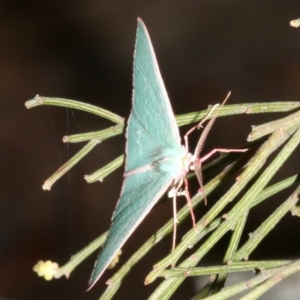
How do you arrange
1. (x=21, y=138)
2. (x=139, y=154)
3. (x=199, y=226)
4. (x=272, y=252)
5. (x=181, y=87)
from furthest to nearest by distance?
(x=21, y=138) → (x=181, y=87) → (x=272, y=252) → (x=139, y=154) → (x=199, y=226)

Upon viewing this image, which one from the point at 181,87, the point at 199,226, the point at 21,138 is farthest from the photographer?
the point at 21,138

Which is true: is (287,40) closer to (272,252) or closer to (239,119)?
(239,119)

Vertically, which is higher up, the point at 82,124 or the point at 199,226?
the point at 82,124

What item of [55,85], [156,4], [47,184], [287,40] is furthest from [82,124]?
[47,184]

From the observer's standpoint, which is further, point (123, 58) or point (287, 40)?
point (123, 58)

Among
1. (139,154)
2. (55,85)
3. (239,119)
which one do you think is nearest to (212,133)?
(239,119)

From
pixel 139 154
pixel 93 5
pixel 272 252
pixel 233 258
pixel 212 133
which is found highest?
pixel 93 5
